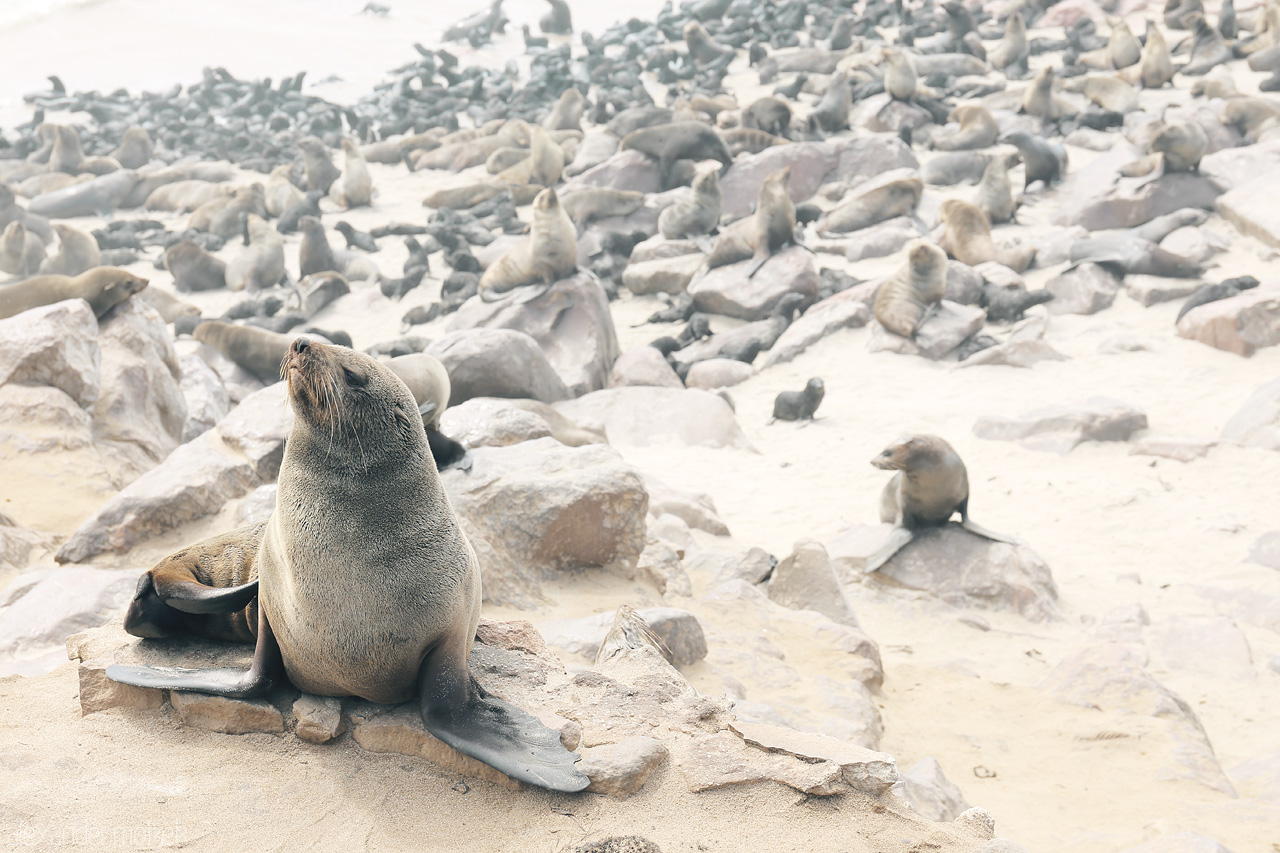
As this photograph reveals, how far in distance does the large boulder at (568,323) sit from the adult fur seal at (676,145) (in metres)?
6.07

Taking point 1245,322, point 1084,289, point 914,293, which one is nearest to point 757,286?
point 914,293


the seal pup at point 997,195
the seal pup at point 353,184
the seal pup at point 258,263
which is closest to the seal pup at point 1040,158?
the seal pup at point 997,195

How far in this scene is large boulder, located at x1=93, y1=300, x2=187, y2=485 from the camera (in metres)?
6.76

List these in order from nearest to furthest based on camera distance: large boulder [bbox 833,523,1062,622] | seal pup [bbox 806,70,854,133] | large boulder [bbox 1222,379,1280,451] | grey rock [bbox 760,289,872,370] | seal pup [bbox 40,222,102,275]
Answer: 1. large boulder [bbox 833,523,1062,622]
2. large boulder [bbox 1222,379,1280,451]
3. grey rock [bbox 760,289,872,370]
4. seal pup [bbox 40,222,102,275]
5. seal pup [bbox 806,70,854,133]

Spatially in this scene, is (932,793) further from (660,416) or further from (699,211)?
(699,211)

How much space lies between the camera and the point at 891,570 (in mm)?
6309

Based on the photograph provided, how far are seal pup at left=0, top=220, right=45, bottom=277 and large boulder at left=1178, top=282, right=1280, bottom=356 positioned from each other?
1623 cm

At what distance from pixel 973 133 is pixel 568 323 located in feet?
30.2

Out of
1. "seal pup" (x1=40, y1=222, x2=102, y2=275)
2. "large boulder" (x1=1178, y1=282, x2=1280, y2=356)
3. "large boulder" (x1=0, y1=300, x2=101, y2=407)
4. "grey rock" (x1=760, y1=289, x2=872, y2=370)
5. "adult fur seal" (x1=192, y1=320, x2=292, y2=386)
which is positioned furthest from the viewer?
"seal pup" (x1=40, y1=222, x2=102, y2=275)

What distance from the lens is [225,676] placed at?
2.68m

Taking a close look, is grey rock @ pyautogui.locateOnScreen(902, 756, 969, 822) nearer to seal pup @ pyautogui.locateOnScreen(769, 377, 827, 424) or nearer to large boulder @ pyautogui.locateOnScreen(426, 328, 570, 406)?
large boulder @ pyautogui.locateOnScreen(426, 328, 570, 406)

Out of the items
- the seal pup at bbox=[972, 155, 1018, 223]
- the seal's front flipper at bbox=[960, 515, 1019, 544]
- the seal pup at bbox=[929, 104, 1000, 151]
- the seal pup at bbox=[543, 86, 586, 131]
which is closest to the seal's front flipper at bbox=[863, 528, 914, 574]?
the seal's front flipper at bbox=[960, 515, 1019, 544]

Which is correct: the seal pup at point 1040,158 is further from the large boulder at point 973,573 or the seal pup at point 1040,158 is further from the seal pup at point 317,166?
the seal pup at point 317,166

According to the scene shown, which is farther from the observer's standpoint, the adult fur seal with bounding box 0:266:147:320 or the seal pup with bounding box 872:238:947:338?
the seal pup with bounding box 872:238:947:338
